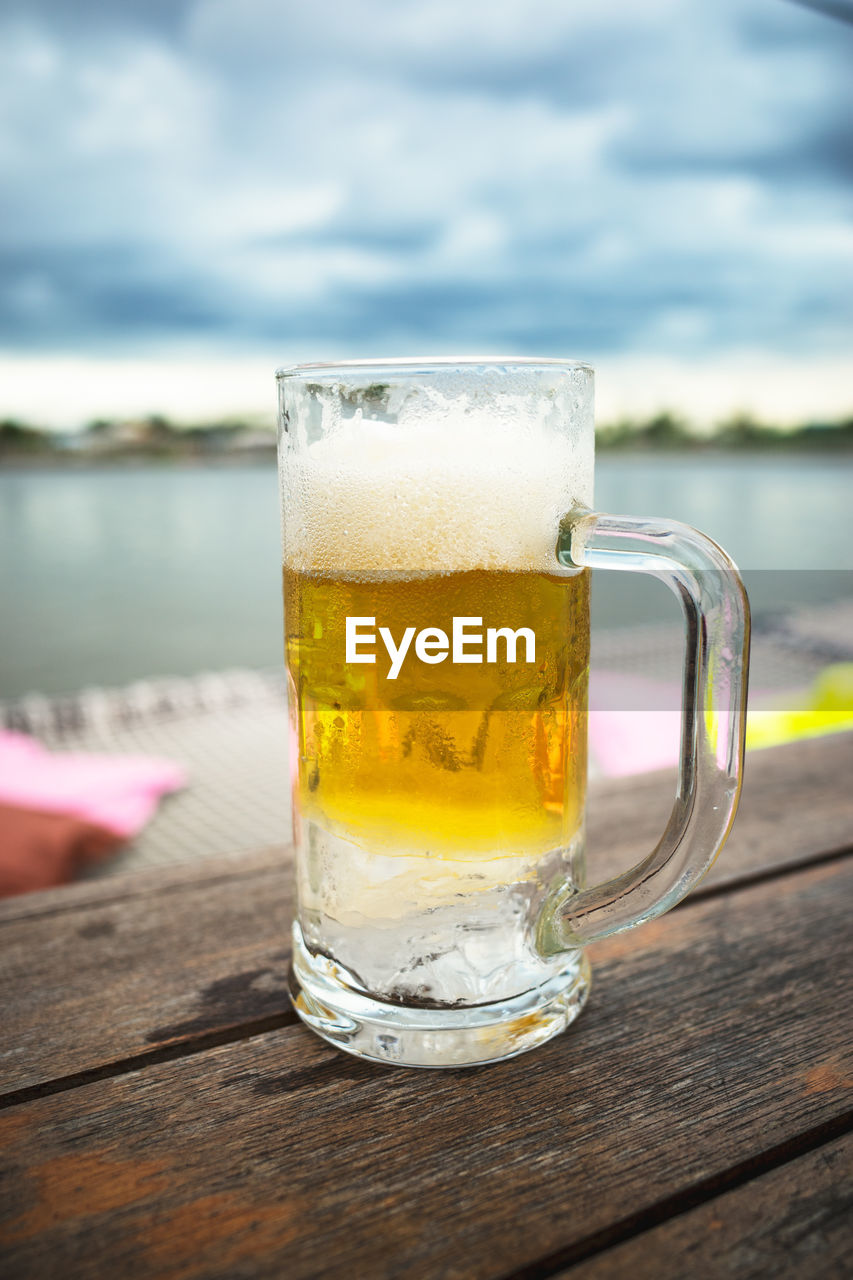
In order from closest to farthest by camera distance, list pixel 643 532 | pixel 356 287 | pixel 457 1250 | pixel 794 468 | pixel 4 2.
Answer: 1. pixel 457 1250
2. pixel 643 532
3. pixel 4 2
4. pixel 356 287
5. pixel 794 468

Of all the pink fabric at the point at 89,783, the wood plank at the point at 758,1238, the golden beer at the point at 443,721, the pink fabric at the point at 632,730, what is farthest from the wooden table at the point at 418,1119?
the pink fabric at the point at 632,730

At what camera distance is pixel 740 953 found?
64cm

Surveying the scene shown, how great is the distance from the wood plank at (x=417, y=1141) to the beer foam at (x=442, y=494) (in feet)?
0.88

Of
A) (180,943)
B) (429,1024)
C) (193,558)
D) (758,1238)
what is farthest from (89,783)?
(193,558)

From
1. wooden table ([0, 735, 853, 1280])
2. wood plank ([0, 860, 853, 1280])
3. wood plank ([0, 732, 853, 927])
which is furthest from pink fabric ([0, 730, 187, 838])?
wood plank ([0, 860, 853, 1280])

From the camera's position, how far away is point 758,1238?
39 cm

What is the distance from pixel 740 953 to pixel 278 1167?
0.34 metres

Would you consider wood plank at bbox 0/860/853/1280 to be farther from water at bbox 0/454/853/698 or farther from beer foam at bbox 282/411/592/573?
water at bbox 0/454/853/698

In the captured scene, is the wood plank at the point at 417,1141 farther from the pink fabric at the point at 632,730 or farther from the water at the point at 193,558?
the water at the point at 193,558

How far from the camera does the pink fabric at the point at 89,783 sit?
2.52 metres

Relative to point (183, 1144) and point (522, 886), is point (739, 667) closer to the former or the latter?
point (522, 886)

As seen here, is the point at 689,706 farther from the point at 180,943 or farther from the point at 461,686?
the point at 180,943

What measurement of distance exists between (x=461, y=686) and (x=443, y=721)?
2 centimetres

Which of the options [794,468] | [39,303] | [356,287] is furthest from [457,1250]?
[794,468]
